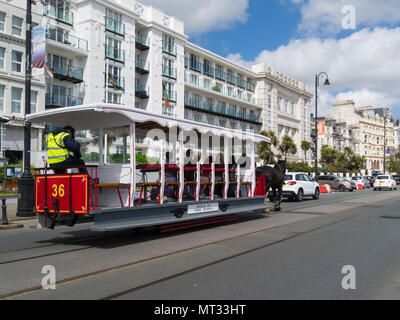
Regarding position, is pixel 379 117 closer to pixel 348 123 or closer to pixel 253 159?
pixel 348 123

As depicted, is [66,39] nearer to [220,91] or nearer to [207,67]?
[207,67]

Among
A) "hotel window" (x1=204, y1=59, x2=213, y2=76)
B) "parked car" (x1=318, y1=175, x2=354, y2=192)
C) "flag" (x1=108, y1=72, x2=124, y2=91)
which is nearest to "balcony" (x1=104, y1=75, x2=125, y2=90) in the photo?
"flag" (x1=108, y1=72, x2=124, y2=91)

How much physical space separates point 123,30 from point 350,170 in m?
57.5

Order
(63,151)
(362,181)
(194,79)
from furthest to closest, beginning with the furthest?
(194,79)
(362,181)
(63,151)

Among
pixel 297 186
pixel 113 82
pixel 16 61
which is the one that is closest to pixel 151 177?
pixel 297 186

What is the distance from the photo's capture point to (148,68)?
4344 cm

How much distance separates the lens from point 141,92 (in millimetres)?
42156

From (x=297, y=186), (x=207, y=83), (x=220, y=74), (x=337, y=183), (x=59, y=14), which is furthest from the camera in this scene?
(x=220, y=74)

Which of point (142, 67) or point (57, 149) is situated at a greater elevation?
point (142, 67)

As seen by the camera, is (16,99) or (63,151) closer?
(63,151)

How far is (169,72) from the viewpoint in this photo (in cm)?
4594

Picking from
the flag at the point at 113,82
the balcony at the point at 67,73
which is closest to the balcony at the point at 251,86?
the flag at the point at 113,82

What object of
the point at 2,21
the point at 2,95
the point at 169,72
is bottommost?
the point at 2,95

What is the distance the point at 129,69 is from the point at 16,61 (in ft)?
40.0
